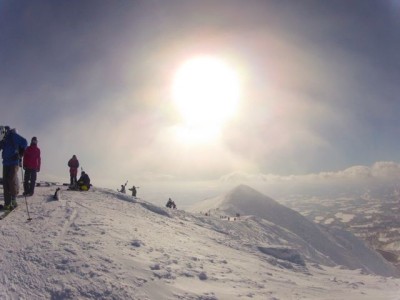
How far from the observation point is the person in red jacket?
16234 millimetres

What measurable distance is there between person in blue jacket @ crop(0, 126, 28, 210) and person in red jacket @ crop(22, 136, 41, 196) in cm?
248

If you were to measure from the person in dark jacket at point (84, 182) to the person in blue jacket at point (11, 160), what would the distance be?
818cm

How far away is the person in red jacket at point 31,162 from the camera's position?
16.2 m

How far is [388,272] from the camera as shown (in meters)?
98.1

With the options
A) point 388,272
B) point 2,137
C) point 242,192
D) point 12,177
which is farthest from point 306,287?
point 242,192

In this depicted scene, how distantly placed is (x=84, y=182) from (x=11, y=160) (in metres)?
8.96

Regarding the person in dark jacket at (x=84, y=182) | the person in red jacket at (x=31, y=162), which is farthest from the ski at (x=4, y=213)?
the person in dark jacket at (x=84, y=182)

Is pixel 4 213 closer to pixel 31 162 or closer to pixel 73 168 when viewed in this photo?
pixel 31 162

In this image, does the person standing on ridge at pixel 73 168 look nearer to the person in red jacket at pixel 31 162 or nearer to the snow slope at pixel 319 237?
the person in red jacket at pixel 31 162

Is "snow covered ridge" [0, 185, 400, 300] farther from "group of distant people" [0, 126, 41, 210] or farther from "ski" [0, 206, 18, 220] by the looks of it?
"group of distant people" [0, 126, 41, 210]

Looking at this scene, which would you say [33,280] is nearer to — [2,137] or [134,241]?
[134,241]

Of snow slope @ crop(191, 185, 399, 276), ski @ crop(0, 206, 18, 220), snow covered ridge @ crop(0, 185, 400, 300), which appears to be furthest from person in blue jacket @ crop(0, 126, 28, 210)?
snow slope @ crop(191, 185, 399, 276)

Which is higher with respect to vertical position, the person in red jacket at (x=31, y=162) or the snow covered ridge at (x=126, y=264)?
the person in red jacket at (x=31, y=162)

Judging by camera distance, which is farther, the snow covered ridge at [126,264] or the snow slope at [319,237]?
the snow slope at [319,237]
